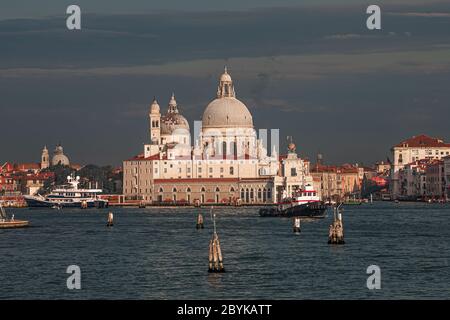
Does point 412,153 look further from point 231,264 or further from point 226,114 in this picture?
point 231,264

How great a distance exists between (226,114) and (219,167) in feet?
18.0

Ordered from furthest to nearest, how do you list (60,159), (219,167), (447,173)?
(60,159), (447,173), (219,167)

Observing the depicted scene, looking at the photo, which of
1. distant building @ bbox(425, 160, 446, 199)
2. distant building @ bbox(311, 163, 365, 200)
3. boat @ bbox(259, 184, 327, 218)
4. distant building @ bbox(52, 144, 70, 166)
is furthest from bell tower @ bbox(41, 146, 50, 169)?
boat @ bbox(259, 184, 327, 218)

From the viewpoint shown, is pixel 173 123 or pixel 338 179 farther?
pixel 338 179

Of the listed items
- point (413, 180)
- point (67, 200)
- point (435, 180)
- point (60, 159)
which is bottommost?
point (67, 200)

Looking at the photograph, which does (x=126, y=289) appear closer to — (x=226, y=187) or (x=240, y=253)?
(x=240, y=253)

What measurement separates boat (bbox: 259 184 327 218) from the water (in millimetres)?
18657

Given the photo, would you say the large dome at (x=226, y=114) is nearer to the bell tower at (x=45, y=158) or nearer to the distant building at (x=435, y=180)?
the distant building at (x=435, y=180)

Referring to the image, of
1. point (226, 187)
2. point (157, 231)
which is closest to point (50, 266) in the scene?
point (157, 231)

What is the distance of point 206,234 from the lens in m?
55.5

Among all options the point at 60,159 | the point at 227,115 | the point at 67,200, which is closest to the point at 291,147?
the point at 227,115

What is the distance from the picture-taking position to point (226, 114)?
130625 millimetres

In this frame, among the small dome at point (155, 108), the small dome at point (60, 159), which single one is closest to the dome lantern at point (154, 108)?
the small dome at point (155, 108)

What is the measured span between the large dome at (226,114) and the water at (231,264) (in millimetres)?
73996
